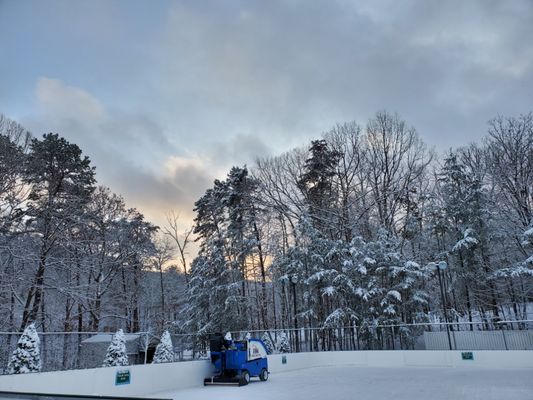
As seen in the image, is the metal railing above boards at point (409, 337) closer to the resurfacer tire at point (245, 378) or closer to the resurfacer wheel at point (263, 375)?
the resurfacer wheel at point (263, 375)

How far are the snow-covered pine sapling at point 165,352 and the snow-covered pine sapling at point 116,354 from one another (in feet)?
5.68

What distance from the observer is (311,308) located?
72.6 ft

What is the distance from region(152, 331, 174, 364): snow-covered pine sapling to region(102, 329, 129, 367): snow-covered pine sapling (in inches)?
68.2

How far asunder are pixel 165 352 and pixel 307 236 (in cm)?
1178

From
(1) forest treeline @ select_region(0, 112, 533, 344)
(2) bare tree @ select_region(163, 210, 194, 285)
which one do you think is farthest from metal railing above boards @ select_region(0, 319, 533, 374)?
(2) bare tree @ select_region(163, 210, 194, 285)

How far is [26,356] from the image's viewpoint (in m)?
8.39

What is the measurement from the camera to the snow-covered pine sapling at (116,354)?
405 inches

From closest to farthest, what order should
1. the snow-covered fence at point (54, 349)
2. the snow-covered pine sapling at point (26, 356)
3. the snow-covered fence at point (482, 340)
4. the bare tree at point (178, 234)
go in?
the snow-covered pine sapling at point (26, 356) → the snow-covered fence at point (54, 349) → the snow-covered fence at point (482, 340) → the bare tree at point (178, 234)

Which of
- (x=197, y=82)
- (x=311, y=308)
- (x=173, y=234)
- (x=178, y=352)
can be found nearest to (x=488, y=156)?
(x=311, y=308)

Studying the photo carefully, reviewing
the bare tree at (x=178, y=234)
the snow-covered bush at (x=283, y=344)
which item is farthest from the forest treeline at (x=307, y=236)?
the snow-covered bush at (x=283, y=344)

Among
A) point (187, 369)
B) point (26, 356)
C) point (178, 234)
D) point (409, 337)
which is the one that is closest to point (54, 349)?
point (26, 356)

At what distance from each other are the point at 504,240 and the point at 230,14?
19088 millimetres

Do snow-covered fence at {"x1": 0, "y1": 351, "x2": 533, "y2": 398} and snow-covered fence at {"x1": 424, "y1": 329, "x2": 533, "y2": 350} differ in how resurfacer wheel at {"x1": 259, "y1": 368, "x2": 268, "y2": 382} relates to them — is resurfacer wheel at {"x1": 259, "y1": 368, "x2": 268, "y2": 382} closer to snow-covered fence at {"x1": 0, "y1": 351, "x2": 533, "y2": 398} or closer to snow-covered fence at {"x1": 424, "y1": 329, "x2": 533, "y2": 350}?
snow-covered fence at {"x1": 0, "y1": 351, "x2": 533, "y2": 398}

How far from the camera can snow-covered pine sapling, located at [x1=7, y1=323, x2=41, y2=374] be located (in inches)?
324
